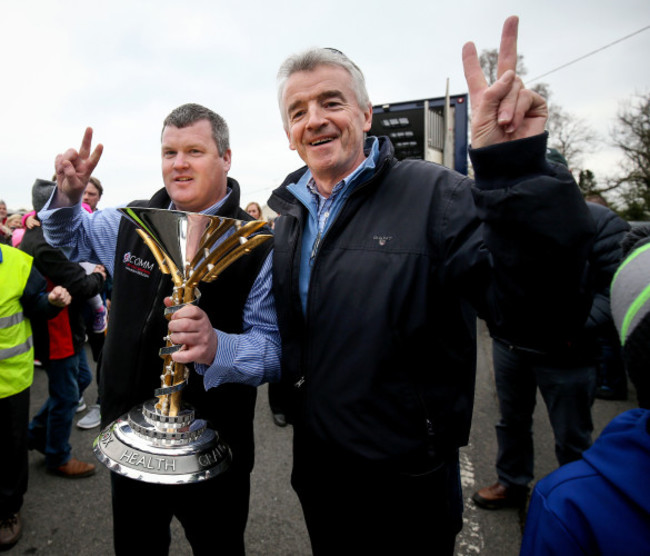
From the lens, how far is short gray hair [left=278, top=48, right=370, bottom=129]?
1441mm

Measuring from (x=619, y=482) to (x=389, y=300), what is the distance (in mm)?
660

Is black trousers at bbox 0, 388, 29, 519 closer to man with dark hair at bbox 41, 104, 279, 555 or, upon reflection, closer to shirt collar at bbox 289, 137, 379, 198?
man with dark hair at bbox 41, 104, 279, 555

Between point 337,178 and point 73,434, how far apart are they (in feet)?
11.6

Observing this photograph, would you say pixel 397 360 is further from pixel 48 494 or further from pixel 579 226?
pixel 48 494

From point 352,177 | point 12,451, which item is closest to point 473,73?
point 352,177

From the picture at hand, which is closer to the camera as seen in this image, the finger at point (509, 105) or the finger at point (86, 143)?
the finger at point (509, 105)

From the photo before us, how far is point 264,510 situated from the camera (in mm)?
2568

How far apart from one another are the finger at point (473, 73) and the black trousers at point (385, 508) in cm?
108

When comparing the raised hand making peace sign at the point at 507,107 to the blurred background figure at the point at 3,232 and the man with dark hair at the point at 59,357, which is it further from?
the blurred background figure at the point at 3,232

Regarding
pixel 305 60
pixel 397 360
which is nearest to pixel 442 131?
pixel 305 60

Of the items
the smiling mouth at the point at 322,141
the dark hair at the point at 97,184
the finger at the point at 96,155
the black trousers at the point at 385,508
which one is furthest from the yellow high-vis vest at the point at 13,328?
the smiling mouth at the point at 322,141

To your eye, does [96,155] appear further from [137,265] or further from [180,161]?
[137,265]

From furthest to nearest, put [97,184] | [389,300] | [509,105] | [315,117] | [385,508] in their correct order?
[97,184]
[315,117]
[385,508]
[389,300]
[509,105]

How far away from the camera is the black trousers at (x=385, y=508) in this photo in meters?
1.29
